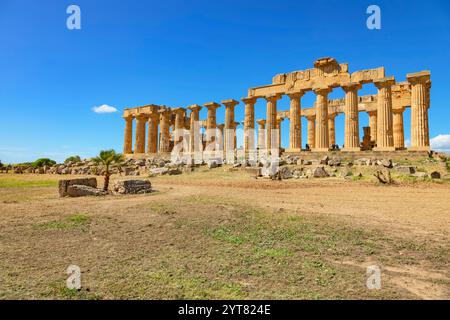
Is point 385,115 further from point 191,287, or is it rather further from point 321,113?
point 191,287

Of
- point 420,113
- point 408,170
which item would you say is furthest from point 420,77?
point 408,170

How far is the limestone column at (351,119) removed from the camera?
27.9m

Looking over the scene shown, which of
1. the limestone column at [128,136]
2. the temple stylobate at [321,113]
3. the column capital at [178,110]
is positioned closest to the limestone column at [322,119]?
the temple stylobate at [321,113]

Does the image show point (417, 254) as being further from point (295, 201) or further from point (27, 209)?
point (27, 209)

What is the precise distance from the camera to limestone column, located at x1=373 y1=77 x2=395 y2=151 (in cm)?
2631

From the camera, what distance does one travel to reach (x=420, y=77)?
25.3 m

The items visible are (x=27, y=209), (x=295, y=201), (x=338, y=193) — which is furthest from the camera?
(x=338, y=193)

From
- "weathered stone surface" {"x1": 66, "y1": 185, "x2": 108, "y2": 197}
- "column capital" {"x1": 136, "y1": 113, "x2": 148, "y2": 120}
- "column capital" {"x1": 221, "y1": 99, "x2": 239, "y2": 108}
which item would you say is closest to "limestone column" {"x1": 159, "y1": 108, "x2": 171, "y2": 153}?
"column capital" {"x1": 136, "y1": 113, "x2": 148, "y2": 120}

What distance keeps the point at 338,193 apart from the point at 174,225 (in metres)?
9.07

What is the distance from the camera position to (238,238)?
6.12 metres

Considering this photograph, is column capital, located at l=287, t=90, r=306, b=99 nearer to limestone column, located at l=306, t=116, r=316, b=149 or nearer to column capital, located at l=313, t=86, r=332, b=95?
column capital, located at l=313, t=86, r=332, b=95

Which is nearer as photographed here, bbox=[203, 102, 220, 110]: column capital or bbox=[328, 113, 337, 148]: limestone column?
bbox=[203, 102, 220, 110]: column capital
